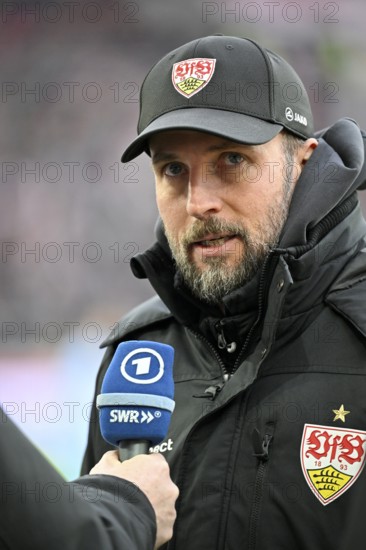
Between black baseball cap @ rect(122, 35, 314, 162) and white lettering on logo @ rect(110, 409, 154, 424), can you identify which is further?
black baseball cap @ rect(122, 35, 314, 162)

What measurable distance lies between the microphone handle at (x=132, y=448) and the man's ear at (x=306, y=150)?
0.71 m

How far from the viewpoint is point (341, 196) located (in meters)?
1.58

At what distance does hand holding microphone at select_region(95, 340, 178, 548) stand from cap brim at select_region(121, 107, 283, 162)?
456mm

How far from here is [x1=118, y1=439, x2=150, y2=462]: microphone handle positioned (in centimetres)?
128

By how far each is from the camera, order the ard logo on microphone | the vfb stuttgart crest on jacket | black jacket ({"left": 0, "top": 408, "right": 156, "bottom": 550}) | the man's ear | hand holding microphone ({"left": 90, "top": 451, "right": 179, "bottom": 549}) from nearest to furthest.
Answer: black jacket ({"left": 0, "top": 408, "right": 156, "bottom": 550}) → hand holding microphone ({"left": 90, "top": 451, "right": 179, "bottom": 549}) → the ard logo on microphone → the vfb stuttgart crest on jacket → the man's ear

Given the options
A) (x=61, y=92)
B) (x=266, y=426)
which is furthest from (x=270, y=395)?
(x=61, y=92)

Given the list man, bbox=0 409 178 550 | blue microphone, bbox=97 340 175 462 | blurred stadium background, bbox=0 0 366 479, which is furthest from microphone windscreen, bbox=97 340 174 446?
blurred stadium background, bbox=0 0 366 479

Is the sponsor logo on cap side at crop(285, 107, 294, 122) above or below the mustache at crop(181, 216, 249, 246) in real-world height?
above

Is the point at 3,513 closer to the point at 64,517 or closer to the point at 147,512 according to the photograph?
the point at 64,517

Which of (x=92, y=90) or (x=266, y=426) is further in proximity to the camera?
(x=92, y=90)

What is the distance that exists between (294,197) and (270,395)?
0.37 meters

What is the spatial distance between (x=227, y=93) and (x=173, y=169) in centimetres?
18

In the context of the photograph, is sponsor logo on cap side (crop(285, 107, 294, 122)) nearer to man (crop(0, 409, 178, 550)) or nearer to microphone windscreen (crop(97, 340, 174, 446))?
microphone windscreen (crop(97, 340, 174, 446))

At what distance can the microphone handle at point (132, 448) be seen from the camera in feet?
4.19
